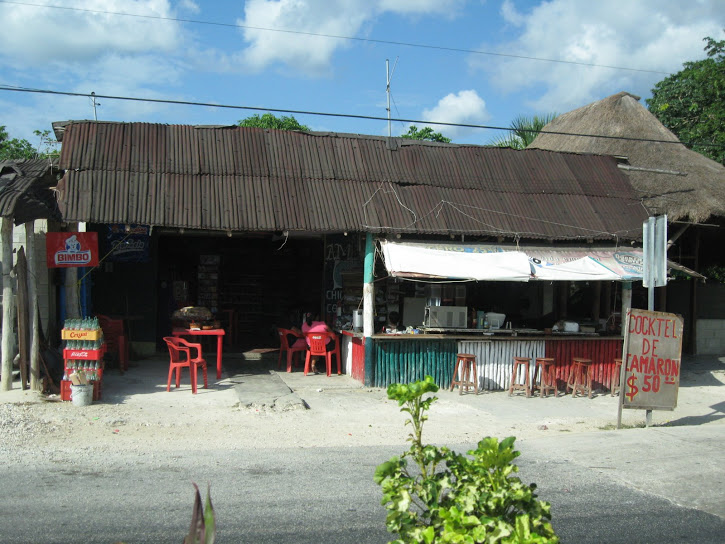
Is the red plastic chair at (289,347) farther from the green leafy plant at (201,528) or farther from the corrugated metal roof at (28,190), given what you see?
the green leafy plant at (201,528)

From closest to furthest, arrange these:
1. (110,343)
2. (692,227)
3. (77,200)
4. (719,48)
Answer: (77,200) → (110,343) → (692,227) → (719,48)

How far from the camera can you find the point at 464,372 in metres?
11.7

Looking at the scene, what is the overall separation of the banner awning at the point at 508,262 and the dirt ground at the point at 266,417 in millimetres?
2175

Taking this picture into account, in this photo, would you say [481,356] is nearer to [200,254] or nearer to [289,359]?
[289,359]

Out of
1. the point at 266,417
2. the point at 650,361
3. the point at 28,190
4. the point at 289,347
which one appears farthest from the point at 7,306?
the point at 650,361

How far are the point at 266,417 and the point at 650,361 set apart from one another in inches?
224

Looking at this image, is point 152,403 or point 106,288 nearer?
point 152,403

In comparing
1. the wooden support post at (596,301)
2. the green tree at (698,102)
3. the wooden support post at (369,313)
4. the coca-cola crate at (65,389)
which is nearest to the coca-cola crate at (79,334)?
the coca-cola crate at (65,389)

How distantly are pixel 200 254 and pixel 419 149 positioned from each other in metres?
5.97

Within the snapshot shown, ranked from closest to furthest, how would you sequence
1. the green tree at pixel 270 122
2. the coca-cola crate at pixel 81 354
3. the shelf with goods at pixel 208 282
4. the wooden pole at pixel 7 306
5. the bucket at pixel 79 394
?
1. the bucket at pixel 79 394
2. the coca-cola crate at pixel 81 354
3. the wooden pole at pixel 7 306
4. the shelf with goods at pixel 208 282
5. the green tree at pixel 270 122

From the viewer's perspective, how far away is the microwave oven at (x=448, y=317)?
39.3 ft

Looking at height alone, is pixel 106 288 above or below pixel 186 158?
below

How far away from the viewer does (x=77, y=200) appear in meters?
10.6

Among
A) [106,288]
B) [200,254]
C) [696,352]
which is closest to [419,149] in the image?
[200,254]
